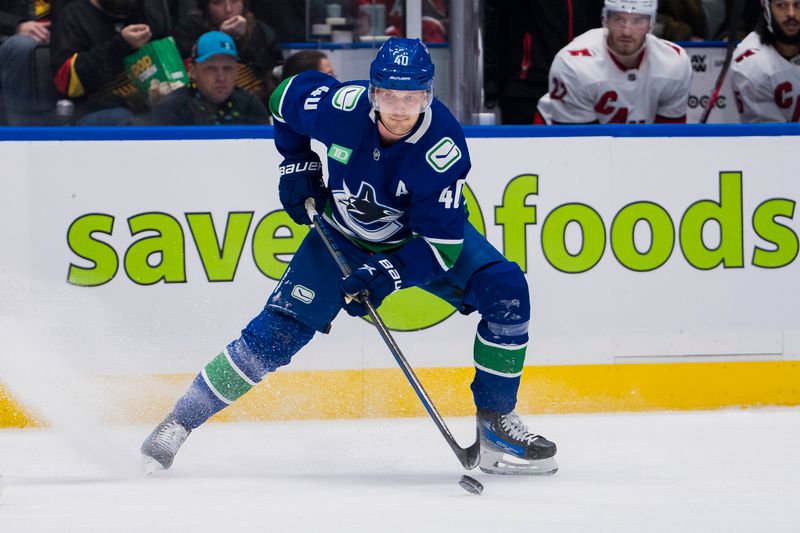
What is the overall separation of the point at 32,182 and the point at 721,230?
242cm

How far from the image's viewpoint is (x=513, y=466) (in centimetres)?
373

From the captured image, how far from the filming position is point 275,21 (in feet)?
15.6

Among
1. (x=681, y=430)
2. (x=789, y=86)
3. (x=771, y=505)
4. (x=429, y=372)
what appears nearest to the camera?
(x=771, y=505)

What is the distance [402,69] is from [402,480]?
1089 millimetres

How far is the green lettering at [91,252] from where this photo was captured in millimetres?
4602

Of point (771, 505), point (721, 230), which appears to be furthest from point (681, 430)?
point (771, 505)

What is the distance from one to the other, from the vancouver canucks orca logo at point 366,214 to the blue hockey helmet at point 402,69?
0.27m

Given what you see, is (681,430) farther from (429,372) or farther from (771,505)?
(771,505)

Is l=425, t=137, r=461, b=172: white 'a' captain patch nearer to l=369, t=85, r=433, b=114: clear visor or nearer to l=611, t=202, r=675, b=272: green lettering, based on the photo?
l=369, t=85, r=433, b=114: clear visor

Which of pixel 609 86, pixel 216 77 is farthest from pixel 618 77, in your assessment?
pixel 216 77

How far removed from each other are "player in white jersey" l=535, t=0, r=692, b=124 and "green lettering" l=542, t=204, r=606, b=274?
40 cm

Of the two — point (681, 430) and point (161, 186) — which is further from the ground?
point (161, 186)

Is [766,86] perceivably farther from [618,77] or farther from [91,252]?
[91,252]

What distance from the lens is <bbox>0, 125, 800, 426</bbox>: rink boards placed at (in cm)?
460
